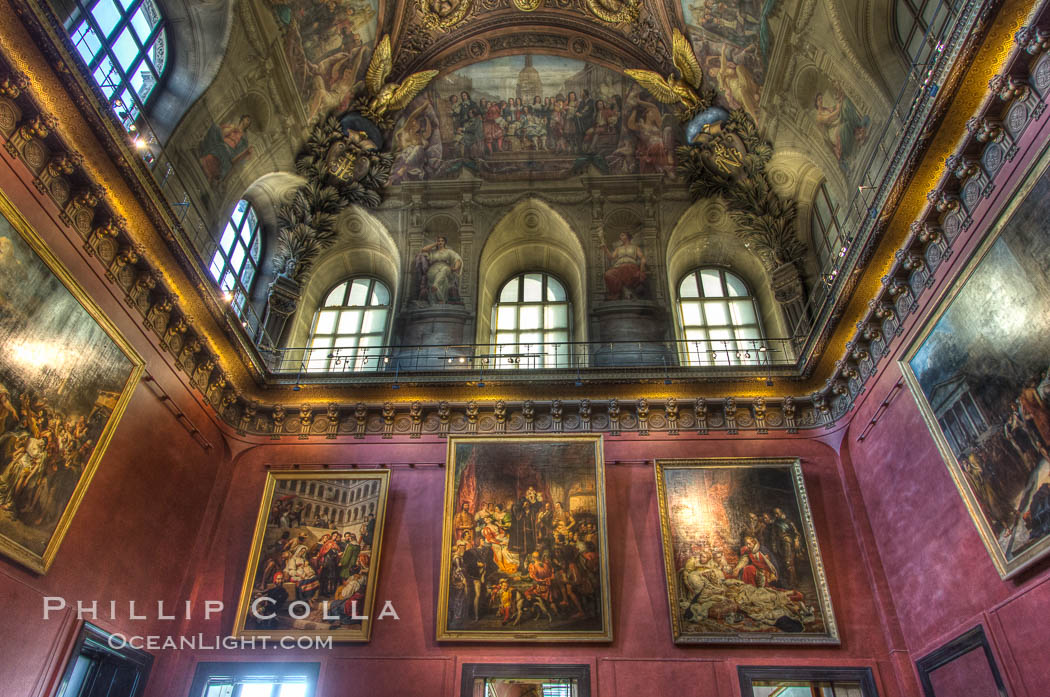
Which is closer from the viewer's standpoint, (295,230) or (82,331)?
(82,331)

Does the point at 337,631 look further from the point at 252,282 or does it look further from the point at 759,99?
the point at 759,99

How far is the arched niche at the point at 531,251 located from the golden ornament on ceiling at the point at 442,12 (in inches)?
165

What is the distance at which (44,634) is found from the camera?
7121mm

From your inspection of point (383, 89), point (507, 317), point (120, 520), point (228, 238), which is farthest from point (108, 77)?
point (507, 317)

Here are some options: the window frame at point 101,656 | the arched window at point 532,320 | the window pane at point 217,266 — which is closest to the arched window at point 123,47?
the window pane at point 217,266

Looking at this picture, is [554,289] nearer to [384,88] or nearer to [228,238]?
[384,88]

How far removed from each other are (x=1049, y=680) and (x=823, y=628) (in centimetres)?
306

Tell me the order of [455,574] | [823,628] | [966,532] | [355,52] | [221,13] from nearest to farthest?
1. [966,532]
2. [823,628]
3. [455,574]
4. [221,13]
5. [355,52]

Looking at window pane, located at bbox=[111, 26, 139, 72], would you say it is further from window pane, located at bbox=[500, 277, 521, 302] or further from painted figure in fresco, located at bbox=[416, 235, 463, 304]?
window pane, located at bbox=[500, 277, 521, 302]

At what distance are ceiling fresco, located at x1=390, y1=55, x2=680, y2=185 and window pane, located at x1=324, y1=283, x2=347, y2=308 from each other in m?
2.50

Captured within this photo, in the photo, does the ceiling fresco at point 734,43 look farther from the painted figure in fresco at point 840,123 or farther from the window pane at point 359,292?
the window pane at point 359,292

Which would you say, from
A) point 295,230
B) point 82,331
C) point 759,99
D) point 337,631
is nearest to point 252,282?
point 295,230

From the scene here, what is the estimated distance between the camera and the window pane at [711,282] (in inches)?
556

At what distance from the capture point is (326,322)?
45.8ft
